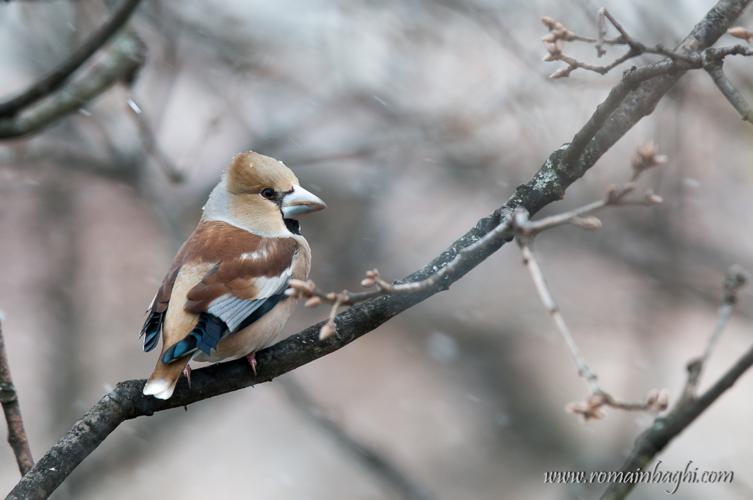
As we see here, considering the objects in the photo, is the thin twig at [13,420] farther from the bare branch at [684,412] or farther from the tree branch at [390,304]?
the bare branch at [684,412]

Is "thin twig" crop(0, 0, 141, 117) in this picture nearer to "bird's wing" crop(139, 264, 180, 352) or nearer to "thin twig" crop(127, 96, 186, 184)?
"bird's wing" crop(139, 264, 180, 352)

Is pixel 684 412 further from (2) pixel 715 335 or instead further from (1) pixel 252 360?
(1) pixel 252 360

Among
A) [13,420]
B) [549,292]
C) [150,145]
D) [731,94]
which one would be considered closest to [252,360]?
[13,420]

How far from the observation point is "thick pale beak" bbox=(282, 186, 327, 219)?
4090 mm

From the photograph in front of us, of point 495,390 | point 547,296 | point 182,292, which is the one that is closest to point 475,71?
point 495,390

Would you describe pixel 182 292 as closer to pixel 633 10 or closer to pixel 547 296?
pixel 547 296

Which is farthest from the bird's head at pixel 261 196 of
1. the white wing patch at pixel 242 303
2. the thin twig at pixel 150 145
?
the thin twig at pixel 150 145

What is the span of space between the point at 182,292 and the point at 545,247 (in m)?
5.68

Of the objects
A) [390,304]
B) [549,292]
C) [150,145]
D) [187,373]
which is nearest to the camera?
[549,292]

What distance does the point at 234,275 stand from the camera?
371cm

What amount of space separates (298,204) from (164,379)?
124 centimetres

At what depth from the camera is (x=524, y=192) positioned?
2986 millimetres

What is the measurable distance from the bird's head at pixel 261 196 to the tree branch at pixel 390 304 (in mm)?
1023

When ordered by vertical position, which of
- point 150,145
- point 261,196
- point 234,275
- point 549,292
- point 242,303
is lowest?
point 549,292
